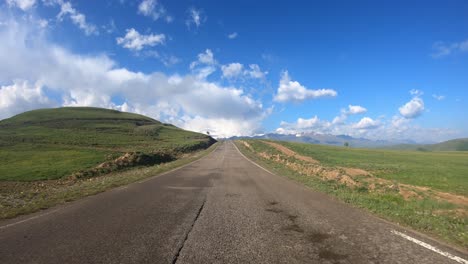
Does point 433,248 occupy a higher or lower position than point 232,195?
higher

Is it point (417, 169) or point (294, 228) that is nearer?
point (294, 228)

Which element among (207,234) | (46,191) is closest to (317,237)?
(207,234)

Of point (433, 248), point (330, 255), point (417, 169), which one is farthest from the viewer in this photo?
point (417, 169)

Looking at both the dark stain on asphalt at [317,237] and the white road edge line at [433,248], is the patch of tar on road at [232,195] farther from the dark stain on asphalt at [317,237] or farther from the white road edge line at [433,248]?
the white road edge line at [433,248]

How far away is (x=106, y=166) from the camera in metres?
26.0

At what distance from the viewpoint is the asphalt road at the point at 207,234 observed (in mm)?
5117

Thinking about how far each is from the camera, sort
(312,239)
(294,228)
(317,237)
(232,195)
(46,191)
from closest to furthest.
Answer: (312,239) < (317,237) < (294,228) < (232,195) < (46,191)

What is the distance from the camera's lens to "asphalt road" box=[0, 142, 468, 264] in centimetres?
512

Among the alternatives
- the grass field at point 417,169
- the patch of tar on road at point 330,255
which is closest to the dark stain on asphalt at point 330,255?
the patch of tar on road at point 330,255

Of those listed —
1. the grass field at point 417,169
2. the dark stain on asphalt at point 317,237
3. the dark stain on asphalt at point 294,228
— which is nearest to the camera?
the dark stain on asphalt at point 317,237

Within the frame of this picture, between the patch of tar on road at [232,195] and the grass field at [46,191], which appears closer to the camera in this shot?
the grass field at [46,191]

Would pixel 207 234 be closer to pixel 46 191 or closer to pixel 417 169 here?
pixel 46 191

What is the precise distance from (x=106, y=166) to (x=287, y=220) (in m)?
23.3

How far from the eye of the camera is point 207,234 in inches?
251
